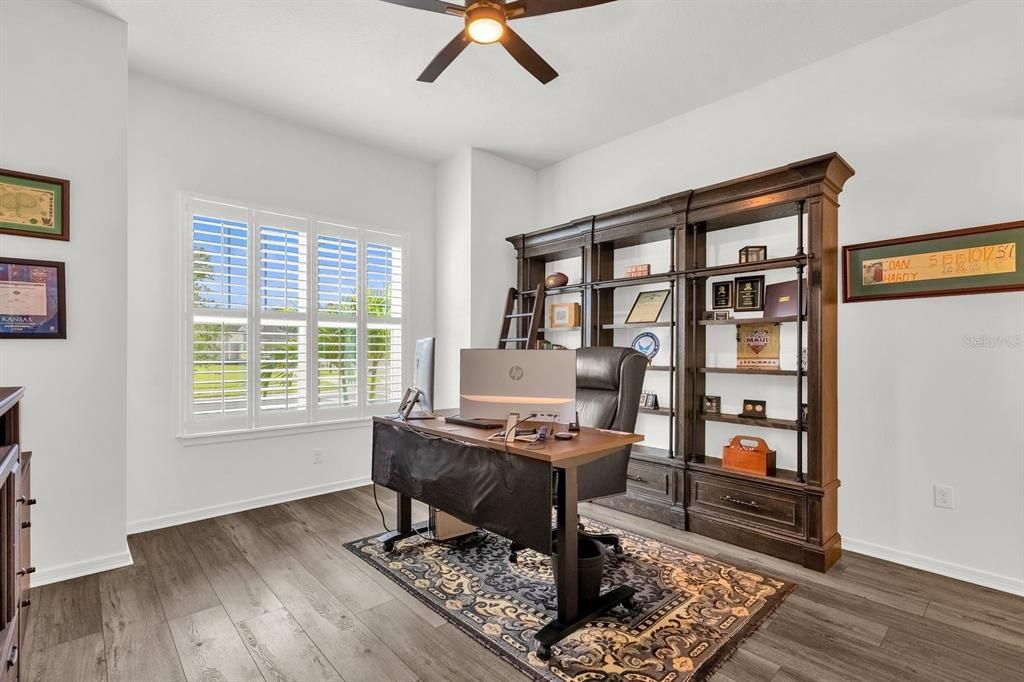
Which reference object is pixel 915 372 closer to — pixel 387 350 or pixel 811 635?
pixel 811 635

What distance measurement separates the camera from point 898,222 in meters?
2.75

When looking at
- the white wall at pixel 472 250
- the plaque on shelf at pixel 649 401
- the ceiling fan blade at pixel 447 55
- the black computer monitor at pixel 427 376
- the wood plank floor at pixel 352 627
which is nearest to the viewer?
the wood plank floor at pixel 352 627

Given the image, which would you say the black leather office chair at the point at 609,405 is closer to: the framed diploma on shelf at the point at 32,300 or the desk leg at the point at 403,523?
the desk leg at the point at 403,523

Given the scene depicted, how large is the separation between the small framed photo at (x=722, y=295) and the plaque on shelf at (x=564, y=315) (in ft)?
3.75

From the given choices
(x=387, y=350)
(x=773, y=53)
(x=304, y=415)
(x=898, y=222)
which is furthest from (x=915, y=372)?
(x=304, y=415)

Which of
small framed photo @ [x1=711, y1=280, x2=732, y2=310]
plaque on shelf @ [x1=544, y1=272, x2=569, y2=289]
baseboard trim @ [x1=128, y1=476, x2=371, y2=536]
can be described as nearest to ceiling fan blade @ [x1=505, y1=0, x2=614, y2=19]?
small framed photo @ [x1=711, y1=280, x2=732, y2=310]

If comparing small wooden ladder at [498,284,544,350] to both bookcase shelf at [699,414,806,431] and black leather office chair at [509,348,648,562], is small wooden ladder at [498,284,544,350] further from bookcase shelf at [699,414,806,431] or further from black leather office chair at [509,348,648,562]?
bookcase shelf at [699,414,806,431]

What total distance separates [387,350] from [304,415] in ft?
2.87

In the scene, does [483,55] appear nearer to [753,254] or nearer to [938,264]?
[753,254]

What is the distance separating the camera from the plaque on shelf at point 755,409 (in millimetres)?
3142

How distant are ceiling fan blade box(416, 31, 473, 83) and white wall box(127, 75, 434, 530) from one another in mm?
1842

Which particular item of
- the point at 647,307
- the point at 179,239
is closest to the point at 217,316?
the point at 179,239

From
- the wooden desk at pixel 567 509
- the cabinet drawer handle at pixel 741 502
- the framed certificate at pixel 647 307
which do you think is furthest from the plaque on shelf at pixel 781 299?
the wooden desk at pixel 567 509

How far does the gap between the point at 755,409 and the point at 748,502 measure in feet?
1.93
